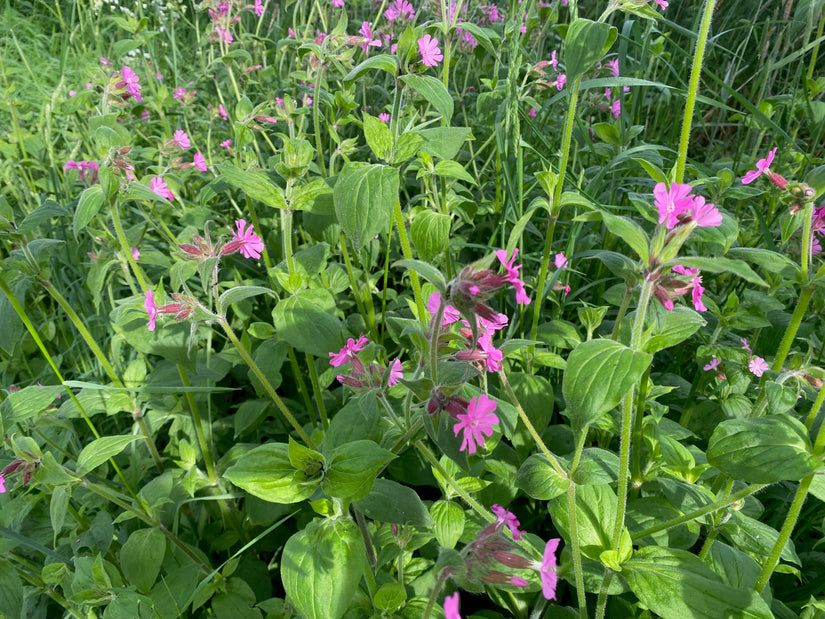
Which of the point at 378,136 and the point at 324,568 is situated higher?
the point at 378,136

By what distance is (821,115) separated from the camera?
2.03m

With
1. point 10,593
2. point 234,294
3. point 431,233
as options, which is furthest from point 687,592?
point 10,593

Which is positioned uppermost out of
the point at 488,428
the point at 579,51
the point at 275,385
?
the point at 579,51

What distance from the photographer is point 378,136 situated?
4.41 ft

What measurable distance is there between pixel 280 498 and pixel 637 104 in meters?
2.24

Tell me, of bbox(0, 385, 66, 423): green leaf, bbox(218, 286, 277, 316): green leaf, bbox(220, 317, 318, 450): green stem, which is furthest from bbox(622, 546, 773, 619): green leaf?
bbox(0, 385, 66, 423): green leaf

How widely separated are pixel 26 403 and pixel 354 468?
971 mm

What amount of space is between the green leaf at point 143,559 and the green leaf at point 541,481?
998 millimetres

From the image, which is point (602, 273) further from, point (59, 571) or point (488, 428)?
point (59, 571)

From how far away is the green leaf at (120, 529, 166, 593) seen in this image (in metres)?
1.46

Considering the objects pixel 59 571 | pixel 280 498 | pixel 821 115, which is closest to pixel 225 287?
pixel 59 571

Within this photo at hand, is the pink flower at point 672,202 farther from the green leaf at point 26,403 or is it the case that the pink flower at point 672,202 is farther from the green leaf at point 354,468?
the green leaf at point 26,403

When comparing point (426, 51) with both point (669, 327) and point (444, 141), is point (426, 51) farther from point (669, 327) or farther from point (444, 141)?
point (669, 327)

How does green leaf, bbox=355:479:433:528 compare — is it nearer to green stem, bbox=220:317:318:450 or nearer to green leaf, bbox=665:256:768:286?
green stem, bbox=220:317:318:450
